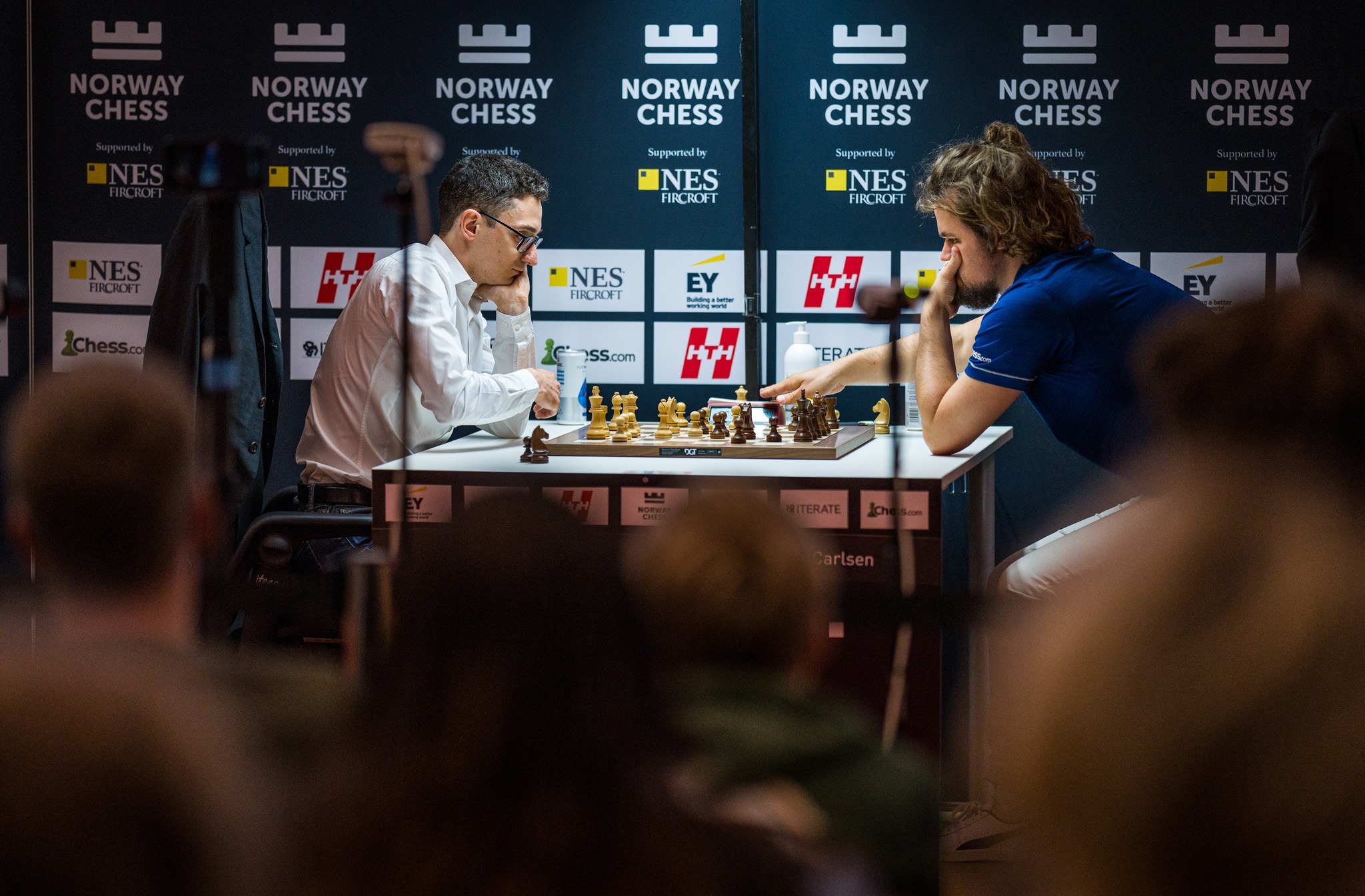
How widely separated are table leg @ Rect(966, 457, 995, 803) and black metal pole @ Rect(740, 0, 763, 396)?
0.85 metres

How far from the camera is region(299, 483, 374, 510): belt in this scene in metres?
3.24

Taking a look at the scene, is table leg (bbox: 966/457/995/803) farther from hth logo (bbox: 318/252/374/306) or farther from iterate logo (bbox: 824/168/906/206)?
hth logo (bbox: 318/252/374/306)

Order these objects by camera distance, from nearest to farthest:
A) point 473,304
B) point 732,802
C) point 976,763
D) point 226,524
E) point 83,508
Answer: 1. point 732,802
2. point 83,508
3. point 226,524
4. point 976,763
5. point 473,304

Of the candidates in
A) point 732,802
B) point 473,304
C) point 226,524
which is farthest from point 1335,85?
point 732,802

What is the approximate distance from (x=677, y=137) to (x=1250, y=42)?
5.62 feet

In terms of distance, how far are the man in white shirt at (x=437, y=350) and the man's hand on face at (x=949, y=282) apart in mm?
1036

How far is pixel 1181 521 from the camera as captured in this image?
72 cm

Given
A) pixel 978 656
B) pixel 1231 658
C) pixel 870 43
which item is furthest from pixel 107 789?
pixel 870 43

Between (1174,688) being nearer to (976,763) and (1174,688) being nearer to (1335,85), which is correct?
(976,763)

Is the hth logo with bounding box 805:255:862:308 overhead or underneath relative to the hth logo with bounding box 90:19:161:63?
underneath

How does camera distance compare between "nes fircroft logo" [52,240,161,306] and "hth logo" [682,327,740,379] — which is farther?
"nes fircroft logo" [52,240,161,306]

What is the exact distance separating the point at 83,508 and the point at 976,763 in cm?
263

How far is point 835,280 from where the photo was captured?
12.9 feet

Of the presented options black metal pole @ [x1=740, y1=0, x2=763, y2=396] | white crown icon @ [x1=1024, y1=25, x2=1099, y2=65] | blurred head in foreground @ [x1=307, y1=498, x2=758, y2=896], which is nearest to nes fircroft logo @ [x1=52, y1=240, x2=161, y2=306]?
black metal pole @ [x1=740, y1=0, x2=763, y2=396]
